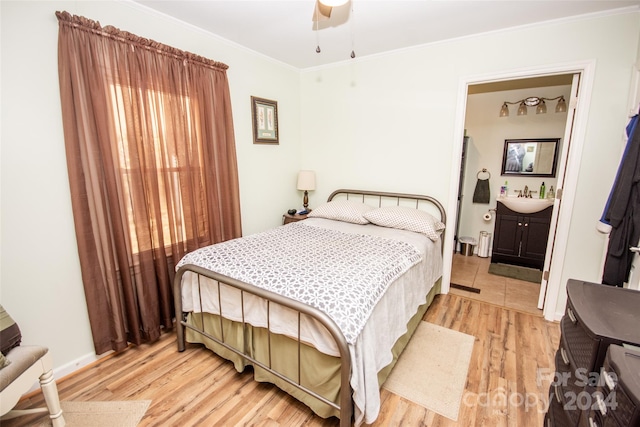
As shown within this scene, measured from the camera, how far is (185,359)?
83.3 inches

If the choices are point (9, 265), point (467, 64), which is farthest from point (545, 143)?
point (9, 265)

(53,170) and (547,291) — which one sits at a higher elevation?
(53,170)

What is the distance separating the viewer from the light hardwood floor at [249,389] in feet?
5.34

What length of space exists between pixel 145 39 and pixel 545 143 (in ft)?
14.9

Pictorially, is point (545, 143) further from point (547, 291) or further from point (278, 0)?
point (278, 0)

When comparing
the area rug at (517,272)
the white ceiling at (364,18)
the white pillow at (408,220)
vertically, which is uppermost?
the white ceiling at (364,18)

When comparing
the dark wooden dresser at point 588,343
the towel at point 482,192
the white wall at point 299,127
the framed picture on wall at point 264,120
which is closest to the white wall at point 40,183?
the white wall at point 299,127

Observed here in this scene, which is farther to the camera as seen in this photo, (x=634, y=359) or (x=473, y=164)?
(x=473, y=164)

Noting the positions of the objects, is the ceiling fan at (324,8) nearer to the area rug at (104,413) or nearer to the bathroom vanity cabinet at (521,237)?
the area rug at (104,413)

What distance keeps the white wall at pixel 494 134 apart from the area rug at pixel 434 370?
250 centimetres

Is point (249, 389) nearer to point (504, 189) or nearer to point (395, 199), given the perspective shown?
point (395, 199)

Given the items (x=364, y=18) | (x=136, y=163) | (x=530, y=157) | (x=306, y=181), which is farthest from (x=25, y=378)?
(x=530, y=157)

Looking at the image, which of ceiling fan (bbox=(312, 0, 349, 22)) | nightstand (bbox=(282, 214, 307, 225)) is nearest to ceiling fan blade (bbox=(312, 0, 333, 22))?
ceiling fan (bbox=(312, 0, 349, 22))

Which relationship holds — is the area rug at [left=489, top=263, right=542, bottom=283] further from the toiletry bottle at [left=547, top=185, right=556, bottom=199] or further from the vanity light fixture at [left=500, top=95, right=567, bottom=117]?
the vanity light fixture at [left=500, top=95, right=567, bottom=117]
